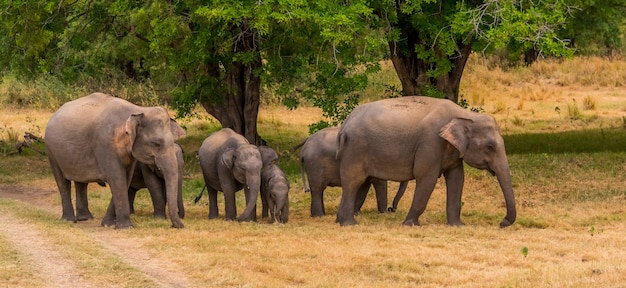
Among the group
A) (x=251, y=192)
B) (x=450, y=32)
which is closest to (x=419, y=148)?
(x=251, y=192)

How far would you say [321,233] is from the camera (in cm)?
1425

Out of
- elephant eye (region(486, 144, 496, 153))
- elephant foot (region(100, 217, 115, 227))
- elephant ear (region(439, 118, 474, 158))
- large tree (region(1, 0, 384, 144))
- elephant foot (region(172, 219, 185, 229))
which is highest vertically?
large tree (region(1, 0, 384, 144))

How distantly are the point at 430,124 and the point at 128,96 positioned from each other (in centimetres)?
2171

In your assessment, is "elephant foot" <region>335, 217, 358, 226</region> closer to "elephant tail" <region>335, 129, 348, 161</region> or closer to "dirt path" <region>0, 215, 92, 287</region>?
"elephant tail" <region>335, 129, 348, 161</region>

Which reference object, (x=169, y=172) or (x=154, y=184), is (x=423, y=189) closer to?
(x=169, y=172)

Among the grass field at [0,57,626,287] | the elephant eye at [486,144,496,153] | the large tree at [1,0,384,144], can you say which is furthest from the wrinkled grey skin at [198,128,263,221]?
the elephant eye at [486,144,496,153]

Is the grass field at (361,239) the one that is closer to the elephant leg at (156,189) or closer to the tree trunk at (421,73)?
the elephant leg at (156,189)

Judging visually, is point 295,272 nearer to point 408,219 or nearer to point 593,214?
point 408,219

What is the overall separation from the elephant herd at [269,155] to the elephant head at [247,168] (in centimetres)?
1

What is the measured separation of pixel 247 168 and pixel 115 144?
2025 millimetres

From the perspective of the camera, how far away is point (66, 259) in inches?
466

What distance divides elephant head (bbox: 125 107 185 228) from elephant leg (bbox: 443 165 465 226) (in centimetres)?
400

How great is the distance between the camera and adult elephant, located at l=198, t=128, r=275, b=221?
51.5 ft

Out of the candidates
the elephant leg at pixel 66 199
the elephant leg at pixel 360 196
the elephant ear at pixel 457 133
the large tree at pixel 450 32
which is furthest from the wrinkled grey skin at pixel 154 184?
the large tree at pixel 450 32
